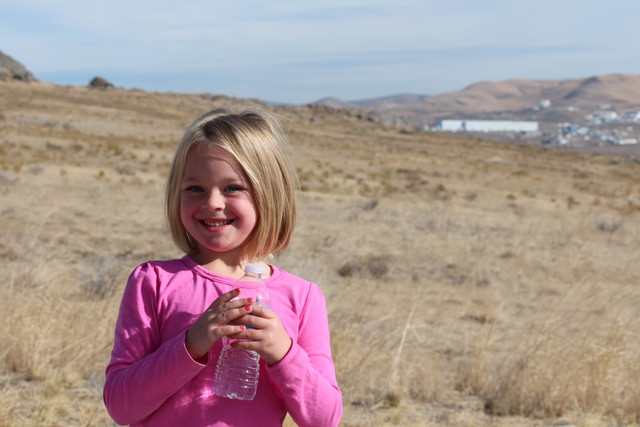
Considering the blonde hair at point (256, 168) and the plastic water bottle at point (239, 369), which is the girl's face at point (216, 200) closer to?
the blonde hair at point (256, 168)

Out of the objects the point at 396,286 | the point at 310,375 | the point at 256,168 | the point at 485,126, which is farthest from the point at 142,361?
the point at 485,126

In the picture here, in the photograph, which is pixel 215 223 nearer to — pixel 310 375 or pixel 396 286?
pixel 310 375

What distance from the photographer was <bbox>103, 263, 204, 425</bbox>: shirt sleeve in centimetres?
137

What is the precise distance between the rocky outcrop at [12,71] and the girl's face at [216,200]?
67.1 metres

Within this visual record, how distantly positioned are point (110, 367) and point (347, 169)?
2978 centimetres

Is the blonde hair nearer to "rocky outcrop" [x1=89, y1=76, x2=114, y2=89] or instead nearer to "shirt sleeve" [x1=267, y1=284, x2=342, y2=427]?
"shirt sleeve" [x1=267, y1=284, x2=342, y2=427]

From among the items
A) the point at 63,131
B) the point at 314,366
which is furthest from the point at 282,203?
the point at 63,131

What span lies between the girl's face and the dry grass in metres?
2.11

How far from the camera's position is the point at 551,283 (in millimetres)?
9516

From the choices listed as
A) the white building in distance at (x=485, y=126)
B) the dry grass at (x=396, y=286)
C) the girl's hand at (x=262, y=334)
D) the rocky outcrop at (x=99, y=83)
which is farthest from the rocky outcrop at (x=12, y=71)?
the white building in distance at (x=485, y=126)

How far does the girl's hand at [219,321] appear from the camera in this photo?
1303mm

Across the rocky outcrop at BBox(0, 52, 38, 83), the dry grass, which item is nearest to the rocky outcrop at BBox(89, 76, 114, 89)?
the rocky outcrop at BBox(0, 52, 38, 83)

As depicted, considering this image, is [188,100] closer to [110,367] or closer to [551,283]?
[551,283]

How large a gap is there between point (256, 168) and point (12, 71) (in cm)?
7702
